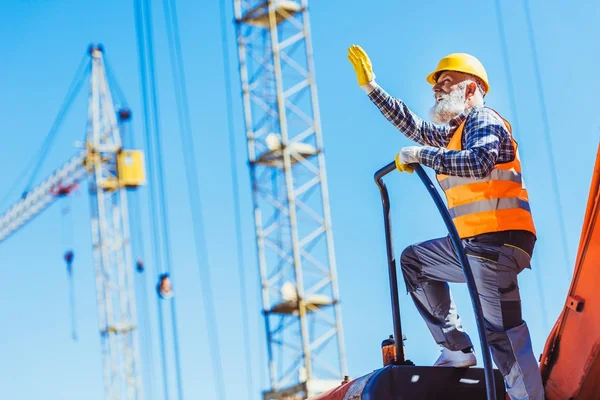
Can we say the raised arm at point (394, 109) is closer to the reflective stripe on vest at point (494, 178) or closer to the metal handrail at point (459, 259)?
the metal handrail at point (459, 259)

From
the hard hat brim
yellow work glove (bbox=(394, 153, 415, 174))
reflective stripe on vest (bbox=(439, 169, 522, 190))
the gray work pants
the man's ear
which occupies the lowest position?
the gray work pants

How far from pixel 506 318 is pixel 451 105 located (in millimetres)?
973

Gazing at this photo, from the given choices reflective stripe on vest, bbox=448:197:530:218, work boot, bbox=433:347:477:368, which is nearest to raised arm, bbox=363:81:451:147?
reflective stripe on vest, bbox=448:197:530:218

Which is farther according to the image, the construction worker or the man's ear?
the man's ear

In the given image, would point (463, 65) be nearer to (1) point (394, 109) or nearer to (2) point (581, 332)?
(1) point (394, 109)

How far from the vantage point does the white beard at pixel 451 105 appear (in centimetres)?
468

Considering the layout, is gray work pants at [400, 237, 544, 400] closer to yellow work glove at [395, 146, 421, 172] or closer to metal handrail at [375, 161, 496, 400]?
metal handrail at [375, 161, 496, 400]

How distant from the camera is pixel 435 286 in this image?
470cm

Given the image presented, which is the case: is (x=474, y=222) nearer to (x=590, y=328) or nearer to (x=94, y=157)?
(x=590, y=328)

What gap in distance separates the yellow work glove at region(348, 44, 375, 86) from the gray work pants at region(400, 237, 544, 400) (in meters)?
0.97

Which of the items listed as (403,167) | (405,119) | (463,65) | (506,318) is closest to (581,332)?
(506,318)

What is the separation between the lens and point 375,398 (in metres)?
4.45

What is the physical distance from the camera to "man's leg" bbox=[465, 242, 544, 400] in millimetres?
4270

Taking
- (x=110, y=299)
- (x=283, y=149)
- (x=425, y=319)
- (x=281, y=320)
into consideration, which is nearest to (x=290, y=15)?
(x=283, y=149)
